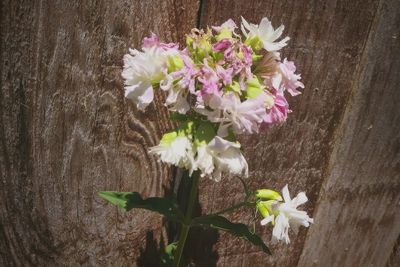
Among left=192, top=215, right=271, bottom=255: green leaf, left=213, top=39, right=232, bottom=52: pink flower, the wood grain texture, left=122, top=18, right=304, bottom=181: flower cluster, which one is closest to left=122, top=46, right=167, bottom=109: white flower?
left=122, top=18, right=304, bottom=181: flower cluster

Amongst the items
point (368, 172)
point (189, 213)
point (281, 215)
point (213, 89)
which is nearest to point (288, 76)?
point (213, 89)

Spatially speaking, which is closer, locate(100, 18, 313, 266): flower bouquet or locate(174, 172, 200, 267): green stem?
locate(100, 18, 313, 266): flower bouquet

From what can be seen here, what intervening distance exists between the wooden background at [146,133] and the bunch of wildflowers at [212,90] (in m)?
0.24

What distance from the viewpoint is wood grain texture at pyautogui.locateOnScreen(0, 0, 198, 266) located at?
45.5 inches

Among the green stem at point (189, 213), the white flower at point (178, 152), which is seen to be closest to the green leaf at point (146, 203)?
the green stem at point (189, 213)

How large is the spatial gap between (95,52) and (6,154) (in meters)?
0.33

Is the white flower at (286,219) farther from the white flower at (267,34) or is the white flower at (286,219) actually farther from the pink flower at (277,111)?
the white flower at (267,34)

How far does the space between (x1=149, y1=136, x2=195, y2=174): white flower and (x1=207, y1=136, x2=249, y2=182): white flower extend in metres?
0.04

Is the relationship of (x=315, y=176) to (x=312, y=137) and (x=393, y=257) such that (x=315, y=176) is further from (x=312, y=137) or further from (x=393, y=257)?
(x=393, y=257)

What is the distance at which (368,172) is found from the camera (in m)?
1.71

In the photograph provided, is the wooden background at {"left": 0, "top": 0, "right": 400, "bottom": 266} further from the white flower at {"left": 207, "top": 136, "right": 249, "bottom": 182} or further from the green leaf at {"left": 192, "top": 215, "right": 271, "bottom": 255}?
the white flower at {"left": 207, "top": 136, "right": 249, "bottom": 182}

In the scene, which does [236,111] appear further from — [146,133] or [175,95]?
[146,133]

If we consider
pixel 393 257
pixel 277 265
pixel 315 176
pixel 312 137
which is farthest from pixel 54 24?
pixel 393 257

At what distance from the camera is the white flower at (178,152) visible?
98 cm
